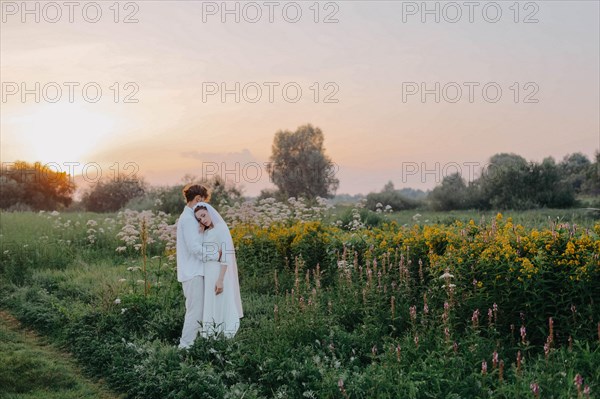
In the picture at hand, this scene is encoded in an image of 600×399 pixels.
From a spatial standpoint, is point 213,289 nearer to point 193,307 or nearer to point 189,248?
point 193,307

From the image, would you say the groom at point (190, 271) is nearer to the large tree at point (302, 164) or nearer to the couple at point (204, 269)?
the couple at point (204, 269)

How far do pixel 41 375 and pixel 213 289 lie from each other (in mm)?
2394

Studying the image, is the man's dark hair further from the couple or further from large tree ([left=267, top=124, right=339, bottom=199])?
large tree ([left=267, top=124, right=339, bottom=199])

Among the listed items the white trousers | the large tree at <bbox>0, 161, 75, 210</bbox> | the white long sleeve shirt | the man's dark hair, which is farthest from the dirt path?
the large tree at <bbox>0, 161, 75, 210</bbox>

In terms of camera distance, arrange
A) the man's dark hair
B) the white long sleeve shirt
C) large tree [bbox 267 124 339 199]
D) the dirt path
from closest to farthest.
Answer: the dirt path, the white long sleeve shirt, the man's dark hair, large tree [bbox 267 124 339 199]

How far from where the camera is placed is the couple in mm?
8195

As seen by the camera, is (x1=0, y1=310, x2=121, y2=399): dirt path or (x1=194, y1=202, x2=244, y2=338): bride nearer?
(x1=0, y1=310, x2=121, y2=399): dirt path

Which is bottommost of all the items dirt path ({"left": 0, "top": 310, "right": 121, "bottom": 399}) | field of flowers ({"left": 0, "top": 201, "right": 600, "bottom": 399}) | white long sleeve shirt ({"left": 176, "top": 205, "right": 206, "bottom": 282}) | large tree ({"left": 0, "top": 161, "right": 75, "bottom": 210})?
dirt path ({"left": 0, "top": 310, "right": 121, "bottom": 399})

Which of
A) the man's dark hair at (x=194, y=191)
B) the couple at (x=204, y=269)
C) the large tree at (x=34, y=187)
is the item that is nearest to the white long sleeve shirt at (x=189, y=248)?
the couple at (x=204, y=269)

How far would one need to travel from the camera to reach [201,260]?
27.1 ft

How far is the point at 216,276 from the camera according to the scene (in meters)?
8.26

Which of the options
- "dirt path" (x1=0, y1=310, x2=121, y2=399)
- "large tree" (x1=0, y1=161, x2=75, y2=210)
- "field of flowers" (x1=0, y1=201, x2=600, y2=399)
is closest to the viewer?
"field of flowers" (x1=0, y1=201, x2=600, y2=399)

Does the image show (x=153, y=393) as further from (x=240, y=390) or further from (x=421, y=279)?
(x=421, y=279)

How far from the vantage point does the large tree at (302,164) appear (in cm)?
4872
